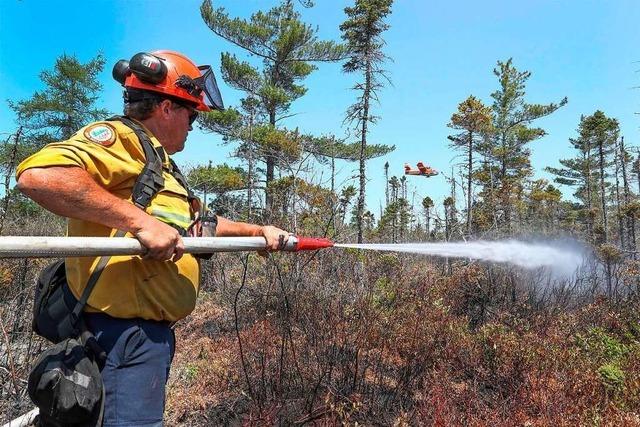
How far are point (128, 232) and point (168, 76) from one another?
84cm

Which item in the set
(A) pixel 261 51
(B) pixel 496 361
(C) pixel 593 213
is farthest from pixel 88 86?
(C) pixel 593 213

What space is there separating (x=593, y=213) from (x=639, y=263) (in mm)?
22556

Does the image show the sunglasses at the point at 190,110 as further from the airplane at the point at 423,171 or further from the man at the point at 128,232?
the airplane at the point at 423,171

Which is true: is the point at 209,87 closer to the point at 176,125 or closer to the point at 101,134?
the point at 176,125

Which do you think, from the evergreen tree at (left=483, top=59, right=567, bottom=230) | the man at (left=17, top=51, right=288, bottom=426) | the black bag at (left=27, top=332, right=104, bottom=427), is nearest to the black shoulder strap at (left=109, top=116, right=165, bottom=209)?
the man at (left=17, top=51, right=288, bottom=426)

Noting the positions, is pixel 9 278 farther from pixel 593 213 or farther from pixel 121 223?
pixel 593 213

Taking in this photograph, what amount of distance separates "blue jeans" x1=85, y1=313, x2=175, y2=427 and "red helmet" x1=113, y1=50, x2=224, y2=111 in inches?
41.2

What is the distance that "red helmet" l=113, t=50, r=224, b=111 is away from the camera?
77.7 inches

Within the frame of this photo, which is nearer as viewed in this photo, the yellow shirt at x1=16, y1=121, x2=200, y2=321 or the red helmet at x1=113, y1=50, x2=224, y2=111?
the yellow shirt at x1=16, y1=121, x2=200, y2=321

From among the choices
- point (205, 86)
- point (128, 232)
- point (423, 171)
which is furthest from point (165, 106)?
point (423, 171)

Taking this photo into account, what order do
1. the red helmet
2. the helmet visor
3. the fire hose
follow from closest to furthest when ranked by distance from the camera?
the fire hose, the red helmet, the helmet visor

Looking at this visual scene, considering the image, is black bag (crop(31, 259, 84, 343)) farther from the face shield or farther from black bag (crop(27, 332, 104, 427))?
the face shield

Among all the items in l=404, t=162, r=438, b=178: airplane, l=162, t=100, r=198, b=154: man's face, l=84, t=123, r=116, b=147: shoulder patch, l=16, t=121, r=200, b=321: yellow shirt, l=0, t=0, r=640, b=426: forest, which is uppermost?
l=404, t=162, r=438, b=178: airplane

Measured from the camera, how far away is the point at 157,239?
1528 mm
